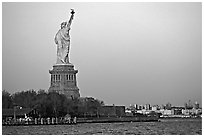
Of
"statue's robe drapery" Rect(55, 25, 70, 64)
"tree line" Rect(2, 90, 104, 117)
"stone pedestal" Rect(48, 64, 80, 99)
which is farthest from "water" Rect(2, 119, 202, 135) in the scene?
"statue's robe drapery" Rect(55, 25, 70, 64)

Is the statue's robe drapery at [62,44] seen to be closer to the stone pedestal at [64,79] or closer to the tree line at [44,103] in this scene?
the stone pedestal at [64,79]

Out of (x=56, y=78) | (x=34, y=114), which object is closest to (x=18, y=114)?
(x=34, y=114)

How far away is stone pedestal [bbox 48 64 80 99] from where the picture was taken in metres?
47.0

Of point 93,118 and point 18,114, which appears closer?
point 18,114

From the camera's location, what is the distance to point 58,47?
47594 mm

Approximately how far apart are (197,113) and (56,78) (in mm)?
17644

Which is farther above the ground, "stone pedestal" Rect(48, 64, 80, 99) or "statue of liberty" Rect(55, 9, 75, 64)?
"statue of liberty" Rect(55, 9, 75, 64)

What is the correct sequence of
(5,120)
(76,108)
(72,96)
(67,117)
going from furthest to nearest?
(72,96)
(76,108)
(67,117)
(5,120)

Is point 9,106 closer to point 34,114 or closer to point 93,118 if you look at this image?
point 34,114

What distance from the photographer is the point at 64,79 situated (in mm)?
47344

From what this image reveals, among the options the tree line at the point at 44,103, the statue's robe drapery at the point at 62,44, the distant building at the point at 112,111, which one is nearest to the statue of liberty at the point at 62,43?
the statue's robe drapery at the point at 62,44

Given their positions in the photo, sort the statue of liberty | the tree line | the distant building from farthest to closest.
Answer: the statue of liberty
the distant building
the tree line

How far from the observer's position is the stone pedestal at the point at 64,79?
47.0 metres

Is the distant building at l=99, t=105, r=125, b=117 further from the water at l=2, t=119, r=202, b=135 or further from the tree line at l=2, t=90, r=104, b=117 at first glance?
the water at l=2, t=119, r=202, b=135
